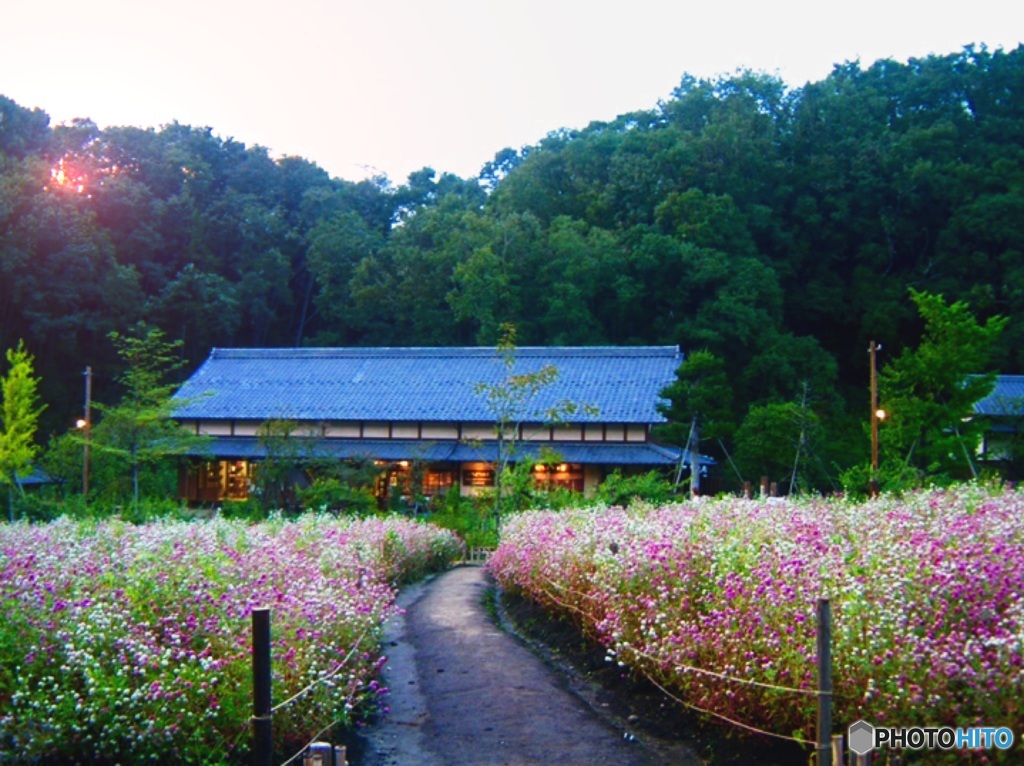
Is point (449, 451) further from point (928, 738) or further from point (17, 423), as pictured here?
point (928, 738)

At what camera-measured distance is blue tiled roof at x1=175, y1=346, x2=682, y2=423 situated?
30.7 meters

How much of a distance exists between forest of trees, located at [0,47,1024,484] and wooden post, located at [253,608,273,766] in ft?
95.0

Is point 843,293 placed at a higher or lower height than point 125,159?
lower

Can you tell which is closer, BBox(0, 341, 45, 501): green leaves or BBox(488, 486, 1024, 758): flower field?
BBox(488, 486, 1024, 758): flower field

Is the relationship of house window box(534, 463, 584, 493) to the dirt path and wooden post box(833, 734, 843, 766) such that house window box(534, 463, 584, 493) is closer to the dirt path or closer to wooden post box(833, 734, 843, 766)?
the dirt path

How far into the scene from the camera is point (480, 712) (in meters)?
7.02

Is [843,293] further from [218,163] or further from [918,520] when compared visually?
[918,520]

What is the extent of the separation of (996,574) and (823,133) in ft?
139

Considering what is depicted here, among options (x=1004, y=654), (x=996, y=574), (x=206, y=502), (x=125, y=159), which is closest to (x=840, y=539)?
(x=996, y=574)

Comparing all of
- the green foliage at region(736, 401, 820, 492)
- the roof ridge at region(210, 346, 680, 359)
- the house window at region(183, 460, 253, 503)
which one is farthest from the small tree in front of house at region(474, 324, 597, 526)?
the house window at region(183, 460, 253, 503)

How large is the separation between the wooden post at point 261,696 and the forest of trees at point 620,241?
28.9m

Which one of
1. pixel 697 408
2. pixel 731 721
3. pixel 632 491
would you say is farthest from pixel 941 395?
pixel 731 721

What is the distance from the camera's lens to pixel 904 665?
489 centimetres

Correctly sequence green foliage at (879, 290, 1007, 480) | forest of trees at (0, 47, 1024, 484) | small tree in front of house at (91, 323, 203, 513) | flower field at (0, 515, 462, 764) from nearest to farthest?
flower field at (0, 515, 462, 764)
green foliage at (879, 290, 1007, 480)
small tree in front of house at (91, 323, 203, 513)
forest of trees at (0, 47, 1024, 484)
